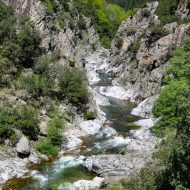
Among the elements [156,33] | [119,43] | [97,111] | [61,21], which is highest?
[119,43]

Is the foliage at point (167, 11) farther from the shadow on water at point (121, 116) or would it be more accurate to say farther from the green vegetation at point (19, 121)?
the green vegetation at point (19, 121)

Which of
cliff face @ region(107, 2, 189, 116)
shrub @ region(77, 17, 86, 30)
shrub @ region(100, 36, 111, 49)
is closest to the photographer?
cliff face @ region(107, 2, 189, 116)

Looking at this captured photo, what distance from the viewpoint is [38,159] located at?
46.0m

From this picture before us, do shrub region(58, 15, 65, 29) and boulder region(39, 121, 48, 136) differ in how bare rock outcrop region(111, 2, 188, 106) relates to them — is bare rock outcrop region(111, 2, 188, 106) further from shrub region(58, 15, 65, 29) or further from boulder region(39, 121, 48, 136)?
boulder region(39, 121, 48, 136)

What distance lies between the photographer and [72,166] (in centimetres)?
4491

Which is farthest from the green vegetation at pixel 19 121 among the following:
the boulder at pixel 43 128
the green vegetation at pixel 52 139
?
the green vegetation at pixel 52 139

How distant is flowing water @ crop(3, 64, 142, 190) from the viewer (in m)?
39.8

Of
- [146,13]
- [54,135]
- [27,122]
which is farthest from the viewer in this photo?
[146,13]

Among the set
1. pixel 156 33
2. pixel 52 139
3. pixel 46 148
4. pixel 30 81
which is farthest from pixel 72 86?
pixel 156 33

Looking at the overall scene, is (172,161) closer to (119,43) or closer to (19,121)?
(19,121)

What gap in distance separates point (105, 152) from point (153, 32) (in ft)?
153

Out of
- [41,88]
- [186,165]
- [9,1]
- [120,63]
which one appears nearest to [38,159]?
[41,88]

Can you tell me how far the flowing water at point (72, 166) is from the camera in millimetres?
39816

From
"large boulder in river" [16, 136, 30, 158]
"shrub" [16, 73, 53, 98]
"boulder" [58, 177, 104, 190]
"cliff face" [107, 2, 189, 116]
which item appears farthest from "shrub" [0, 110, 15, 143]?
"cliff face" [107, 2, 189, 116]
